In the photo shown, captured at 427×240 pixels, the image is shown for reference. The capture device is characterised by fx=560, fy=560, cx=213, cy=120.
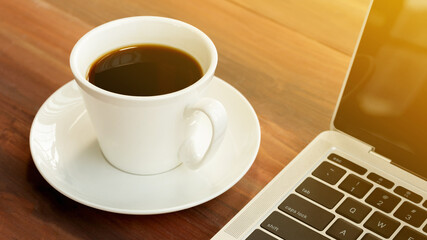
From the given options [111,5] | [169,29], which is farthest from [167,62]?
[111,5]

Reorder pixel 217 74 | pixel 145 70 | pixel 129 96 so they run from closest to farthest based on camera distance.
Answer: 1. pixel 129 96
2. pixel 145 70
3. pixel 217 74

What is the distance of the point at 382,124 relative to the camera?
25.2 inches

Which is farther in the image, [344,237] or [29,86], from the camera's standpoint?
[29,86]

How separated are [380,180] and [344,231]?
9 centimetres

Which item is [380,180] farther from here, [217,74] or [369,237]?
[217,74]

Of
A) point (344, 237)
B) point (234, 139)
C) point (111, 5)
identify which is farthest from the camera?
point (111, 5)

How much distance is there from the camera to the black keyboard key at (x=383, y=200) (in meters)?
0.60

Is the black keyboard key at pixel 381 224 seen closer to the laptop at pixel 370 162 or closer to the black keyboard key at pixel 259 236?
the laptop at pixel 370 162

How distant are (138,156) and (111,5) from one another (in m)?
0.39

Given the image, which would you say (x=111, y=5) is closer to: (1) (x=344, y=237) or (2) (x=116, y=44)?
(2) (x=116, y=44)

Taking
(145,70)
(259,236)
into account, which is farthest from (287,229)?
(145,70)

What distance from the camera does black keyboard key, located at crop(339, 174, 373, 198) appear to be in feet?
2.00

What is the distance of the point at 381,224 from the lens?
0.58 metres

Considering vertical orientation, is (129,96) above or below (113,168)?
above
